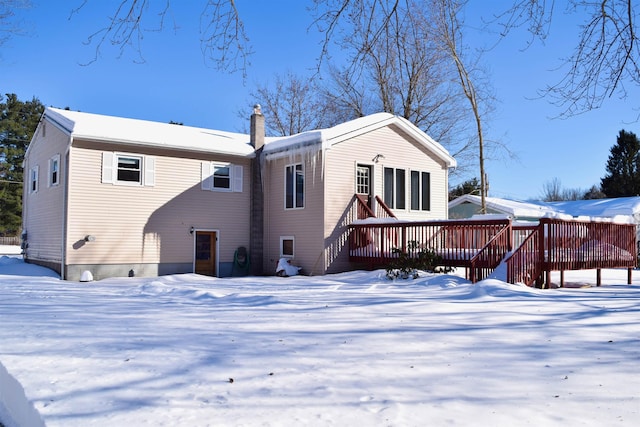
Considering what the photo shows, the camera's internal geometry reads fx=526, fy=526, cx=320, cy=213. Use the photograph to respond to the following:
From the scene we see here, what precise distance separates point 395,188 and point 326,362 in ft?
38.7

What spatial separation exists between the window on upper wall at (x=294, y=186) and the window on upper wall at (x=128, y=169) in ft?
12.0

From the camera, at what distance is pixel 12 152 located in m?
36.6

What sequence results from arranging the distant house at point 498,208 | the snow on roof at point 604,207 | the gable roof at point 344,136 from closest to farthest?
the gable roof at point 344,136 < the snow on roof at point 604,207 < the distant house at point 498,208

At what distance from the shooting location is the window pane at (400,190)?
15781 millimetres

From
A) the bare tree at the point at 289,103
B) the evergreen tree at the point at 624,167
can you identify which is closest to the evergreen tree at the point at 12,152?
the bare tree at the point at 289,103

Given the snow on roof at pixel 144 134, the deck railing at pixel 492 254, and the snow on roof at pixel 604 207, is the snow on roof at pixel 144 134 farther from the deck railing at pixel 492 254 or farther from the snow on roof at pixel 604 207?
the snow on roof at pixel 604 207

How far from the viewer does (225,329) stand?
5.71 m

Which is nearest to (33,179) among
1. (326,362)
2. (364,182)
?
(364,182)

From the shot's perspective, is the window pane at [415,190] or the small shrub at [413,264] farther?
the window pane at [415,190]

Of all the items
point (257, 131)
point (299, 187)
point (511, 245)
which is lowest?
point (511, 245)

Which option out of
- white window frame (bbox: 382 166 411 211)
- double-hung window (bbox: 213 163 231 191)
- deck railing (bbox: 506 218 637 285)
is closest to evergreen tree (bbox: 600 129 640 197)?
deck railing (bbox: 506 218 637 285)

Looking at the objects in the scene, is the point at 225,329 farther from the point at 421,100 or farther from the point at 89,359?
the point at 421,100

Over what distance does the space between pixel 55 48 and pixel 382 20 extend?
13.3 ft

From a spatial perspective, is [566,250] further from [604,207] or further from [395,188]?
[604,207]
